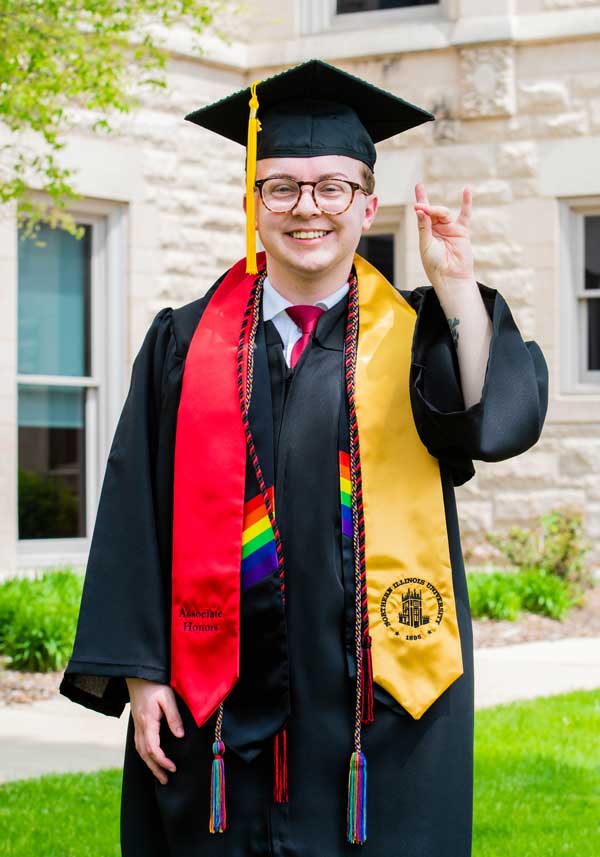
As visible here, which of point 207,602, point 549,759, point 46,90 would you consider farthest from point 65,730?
point 207,602

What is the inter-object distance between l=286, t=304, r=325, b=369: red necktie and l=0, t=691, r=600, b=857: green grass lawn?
2290 mm

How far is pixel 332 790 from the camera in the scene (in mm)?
2668

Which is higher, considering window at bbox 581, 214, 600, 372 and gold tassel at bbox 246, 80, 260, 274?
window at bbox 581, 214, 600, 372

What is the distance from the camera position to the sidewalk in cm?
566

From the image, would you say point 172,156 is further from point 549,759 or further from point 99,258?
point 549,759

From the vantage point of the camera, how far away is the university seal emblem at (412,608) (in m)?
2.67

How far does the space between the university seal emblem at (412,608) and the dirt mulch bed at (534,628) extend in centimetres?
579

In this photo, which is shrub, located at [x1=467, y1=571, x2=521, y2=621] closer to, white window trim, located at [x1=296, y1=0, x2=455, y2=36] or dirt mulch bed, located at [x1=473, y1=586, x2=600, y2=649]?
dirt mulch bed, located at [x1=473, y1=586, x2=600, y2=649]

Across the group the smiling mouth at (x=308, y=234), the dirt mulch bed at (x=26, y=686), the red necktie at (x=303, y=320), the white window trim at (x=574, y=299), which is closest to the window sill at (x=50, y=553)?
the dirt mulch bed at (x=26, y=686)

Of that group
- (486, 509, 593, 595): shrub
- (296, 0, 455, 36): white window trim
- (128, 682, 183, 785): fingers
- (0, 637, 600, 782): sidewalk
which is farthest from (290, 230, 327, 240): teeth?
(296, 0, 455, 36): white window trim

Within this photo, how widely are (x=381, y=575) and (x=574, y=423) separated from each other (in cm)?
767

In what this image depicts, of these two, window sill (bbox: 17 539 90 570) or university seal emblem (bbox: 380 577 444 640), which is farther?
window sill (bbox: 17 539 90 570)

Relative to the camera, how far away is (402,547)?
106 inches

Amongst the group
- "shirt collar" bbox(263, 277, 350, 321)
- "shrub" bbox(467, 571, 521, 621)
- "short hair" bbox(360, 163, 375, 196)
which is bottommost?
"shrub" bbox(467, 571, 521, 621)
